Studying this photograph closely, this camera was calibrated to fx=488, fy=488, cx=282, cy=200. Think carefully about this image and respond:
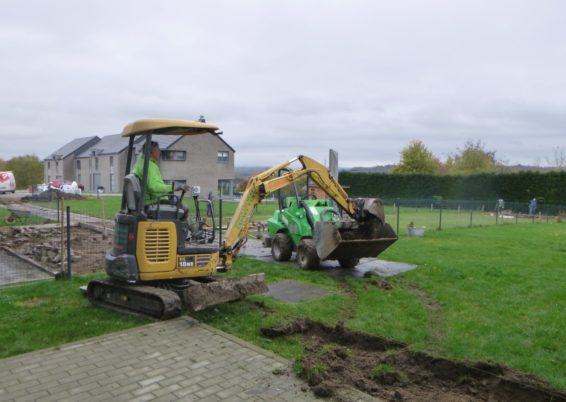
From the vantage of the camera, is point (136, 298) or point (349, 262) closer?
point (136, 298)

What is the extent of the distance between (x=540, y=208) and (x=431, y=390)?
32.5 m

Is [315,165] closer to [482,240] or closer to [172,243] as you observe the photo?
[172,243]

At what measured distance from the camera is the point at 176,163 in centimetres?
5091

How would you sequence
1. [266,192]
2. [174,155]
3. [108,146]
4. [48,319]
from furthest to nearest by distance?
1. [108,146]
2. [174,155]
3. [266,192]
4. [48,319]

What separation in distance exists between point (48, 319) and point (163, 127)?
3052 millimetres

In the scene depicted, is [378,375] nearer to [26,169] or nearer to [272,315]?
[272,315]

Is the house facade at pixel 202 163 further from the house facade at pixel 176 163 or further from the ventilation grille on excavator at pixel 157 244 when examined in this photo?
the ventilation grille on excavator at pixel 157 244

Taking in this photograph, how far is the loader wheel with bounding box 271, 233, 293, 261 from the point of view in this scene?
12055mm

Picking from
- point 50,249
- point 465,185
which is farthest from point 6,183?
point 465,185

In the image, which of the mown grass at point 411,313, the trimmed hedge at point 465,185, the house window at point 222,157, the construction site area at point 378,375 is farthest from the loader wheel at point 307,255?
the house window at point 222,157

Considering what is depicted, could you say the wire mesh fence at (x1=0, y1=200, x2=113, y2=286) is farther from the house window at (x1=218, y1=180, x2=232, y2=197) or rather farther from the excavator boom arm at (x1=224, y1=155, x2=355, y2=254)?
the house window at (x1=218, y1=180, x2=232, y2=197)

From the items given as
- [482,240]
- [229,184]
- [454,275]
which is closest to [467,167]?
[229,184]

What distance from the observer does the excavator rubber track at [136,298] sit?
647 cm

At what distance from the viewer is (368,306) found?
7.64 metres
